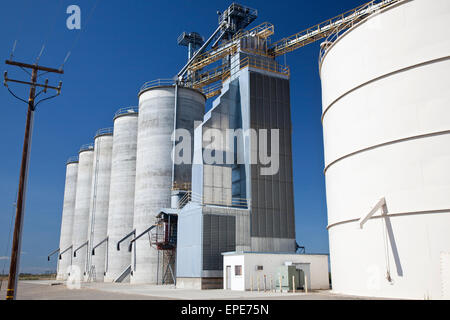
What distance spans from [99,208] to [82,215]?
626 centimetres

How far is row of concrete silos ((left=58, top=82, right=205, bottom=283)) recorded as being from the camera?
3759 centimetres

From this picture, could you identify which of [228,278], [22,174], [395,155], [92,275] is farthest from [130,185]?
[395,155]

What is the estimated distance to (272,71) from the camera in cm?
3478

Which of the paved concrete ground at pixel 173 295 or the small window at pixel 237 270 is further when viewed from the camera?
the small window at pixel 237 270

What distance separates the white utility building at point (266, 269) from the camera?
24.3 meters

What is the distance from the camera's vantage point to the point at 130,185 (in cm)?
4309

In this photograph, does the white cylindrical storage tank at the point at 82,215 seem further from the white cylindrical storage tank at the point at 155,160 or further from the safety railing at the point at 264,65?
the safety railing at the point at 264,65

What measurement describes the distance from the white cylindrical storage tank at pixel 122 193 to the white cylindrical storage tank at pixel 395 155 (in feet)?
90.8

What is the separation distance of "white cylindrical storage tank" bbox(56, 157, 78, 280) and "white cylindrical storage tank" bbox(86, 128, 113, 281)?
9.18 m

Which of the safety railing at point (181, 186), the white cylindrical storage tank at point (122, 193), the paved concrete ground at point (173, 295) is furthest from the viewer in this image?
the white cylindrical storage tank at point (122, 193)

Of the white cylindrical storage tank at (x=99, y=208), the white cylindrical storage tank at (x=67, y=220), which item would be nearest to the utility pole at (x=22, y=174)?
the white cylindrical storage tank at (x=99, y=208)

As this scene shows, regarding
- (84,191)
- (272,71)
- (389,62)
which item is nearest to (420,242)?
(389,62)

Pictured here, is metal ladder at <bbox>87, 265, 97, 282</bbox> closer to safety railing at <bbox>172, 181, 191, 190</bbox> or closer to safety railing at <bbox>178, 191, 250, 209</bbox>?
safety railing at <bbox>172, 181, 191, 190</bbox>
